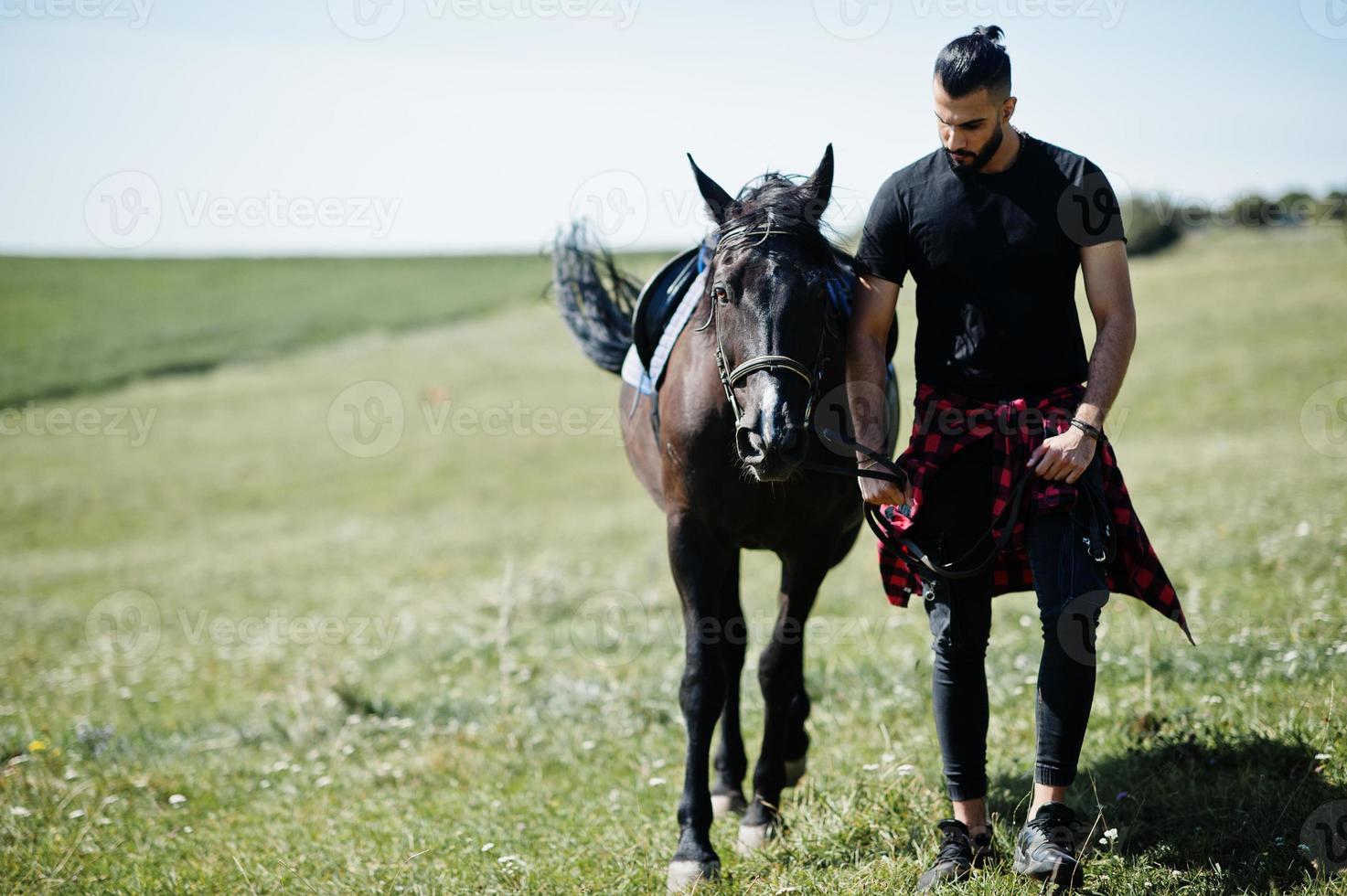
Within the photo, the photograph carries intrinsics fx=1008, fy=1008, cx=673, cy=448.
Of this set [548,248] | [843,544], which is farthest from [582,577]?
[843,544]

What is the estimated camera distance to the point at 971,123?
3020 mm

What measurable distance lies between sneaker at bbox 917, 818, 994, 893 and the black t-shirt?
4.55ft

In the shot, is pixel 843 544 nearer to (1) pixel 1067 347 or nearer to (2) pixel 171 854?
(1) pixel 1067 347

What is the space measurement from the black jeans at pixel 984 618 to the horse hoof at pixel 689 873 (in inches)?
35.2

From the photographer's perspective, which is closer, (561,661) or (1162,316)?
(561,661)

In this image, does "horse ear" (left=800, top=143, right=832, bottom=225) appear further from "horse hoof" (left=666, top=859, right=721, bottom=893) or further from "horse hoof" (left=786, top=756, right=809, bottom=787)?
"horse hoof" (left=786, top=756, right=809, bottom=787)

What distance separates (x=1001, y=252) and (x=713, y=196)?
3.41ft

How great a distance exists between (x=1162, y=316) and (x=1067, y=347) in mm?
26233

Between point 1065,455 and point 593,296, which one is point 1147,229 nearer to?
point 593,296

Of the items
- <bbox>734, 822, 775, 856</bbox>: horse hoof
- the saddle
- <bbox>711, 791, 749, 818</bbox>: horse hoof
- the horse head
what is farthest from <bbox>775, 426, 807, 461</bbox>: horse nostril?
<bbox>711, 791, 749, 818</bbox>: horse hoof

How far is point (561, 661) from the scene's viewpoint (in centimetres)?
688

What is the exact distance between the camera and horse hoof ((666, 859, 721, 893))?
3.48 m

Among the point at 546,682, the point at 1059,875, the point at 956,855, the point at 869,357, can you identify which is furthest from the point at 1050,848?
the point at 546,682

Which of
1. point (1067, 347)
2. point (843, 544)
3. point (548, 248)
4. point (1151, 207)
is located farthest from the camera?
point (1151, 207)
